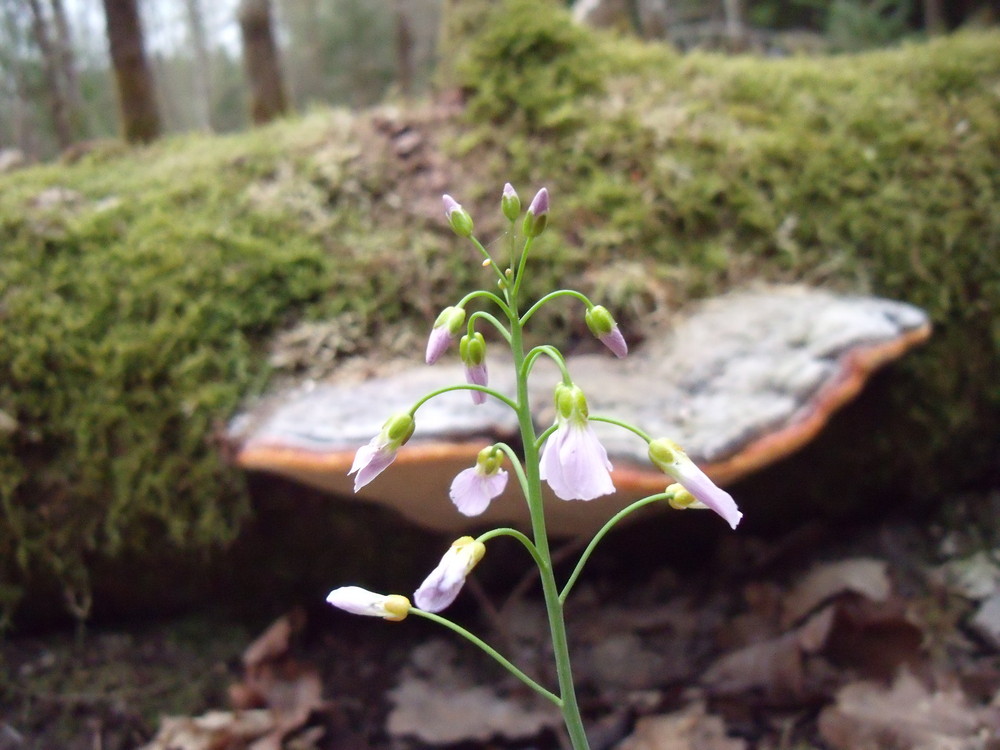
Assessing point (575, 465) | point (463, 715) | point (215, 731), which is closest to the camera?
point (575, 465)

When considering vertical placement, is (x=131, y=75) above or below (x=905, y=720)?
above

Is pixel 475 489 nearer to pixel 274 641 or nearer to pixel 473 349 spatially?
pixel 473 349

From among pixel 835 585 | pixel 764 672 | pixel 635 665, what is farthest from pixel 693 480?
pixel 835 585

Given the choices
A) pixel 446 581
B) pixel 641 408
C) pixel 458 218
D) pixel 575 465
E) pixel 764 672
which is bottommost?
pixel 764 672

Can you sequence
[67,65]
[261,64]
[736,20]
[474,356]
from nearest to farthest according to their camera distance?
[474,356], [261,64], [736,20], [67,65]

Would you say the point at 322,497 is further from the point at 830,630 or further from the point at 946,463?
the point at 946,463

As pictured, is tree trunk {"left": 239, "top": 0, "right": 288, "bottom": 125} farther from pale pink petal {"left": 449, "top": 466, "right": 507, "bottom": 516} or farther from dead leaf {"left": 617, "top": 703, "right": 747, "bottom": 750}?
pale pink petal {"left": 449, "top": 466, "right": 507, "bottom": 516}

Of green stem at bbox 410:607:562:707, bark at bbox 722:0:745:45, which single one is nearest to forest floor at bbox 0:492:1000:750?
green stem at bbox 410:607:562:707

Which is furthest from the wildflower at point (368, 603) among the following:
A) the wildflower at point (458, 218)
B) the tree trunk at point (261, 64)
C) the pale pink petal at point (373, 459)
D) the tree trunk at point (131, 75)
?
the tree trunk at point (261, 64)
